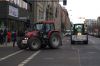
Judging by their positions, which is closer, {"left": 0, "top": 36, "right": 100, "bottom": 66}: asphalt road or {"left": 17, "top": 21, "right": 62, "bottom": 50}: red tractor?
{"left": 0, "top": 36, "right": 100, "bottom": 66}: asphalt road

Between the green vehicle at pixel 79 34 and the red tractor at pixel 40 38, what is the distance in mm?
13356

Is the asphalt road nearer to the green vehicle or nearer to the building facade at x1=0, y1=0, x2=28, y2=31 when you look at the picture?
the building facade at x1=0, y1=0, x2=28, y2=31

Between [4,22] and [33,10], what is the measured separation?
27355mm

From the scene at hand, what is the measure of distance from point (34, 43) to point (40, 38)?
1025 millimetres

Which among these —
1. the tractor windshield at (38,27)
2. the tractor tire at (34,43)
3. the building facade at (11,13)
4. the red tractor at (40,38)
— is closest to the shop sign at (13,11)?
the building facade at (11,13)

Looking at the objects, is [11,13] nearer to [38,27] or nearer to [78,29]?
[78,29]

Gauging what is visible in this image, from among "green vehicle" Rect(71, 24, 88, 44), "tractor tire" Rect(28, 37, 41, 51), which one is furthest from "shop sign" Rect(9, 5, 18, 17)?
"tractor tire" Rect(28, 37, 41, 51)

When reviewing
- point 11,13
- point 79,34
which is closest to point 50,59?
point 79,34

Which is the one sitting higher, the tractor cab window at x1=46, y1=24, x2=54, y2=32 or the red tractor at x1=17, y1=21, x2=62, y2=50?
the tractor cab window at x1=46, y1=24, x2=54, y2=32

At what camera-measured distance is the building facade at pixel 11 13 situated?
47406 millimetres

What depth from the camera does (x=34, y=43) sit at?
32.2m

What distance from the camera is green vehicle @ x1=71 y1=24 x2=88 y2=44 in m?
47.9

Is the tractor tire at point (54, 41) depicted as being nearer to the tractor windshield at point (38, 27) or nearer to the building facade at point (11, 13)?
the tractor windshield at point (38, 27)

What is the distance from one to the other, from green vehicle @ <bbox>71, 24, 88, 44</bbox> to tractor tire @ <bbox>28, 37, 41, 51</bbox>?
629 inches
